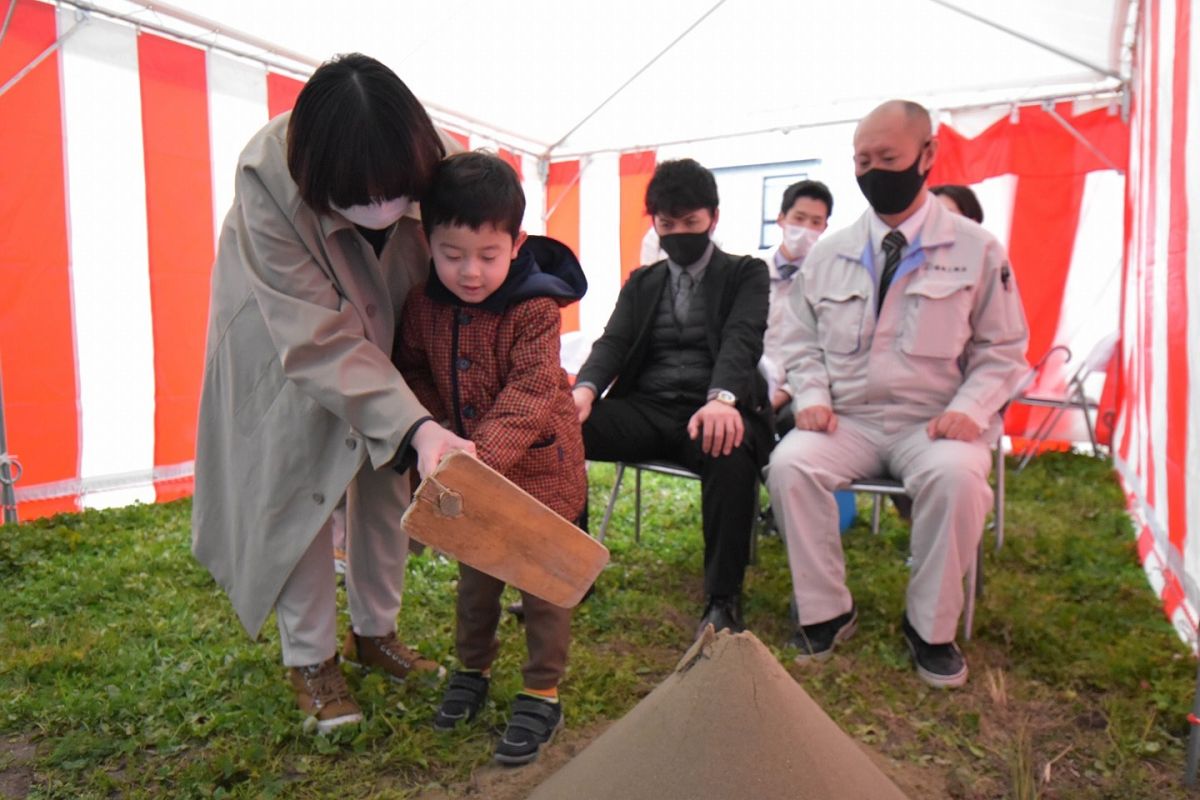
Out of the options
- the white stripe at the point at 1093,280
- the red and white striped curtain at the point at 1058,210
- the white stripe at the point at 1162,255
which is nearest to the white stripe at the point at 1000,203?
the red and white striped curtain at the point at 1058,210

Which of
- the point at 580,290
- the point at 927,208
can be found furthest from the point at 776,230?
the point at 580,290

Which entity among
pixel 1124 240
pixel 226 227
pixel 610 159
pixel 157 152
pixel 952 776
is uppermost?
pixel 610 159

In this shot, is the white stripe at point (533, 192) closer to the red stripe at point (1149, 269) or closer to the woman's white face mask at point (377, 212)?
the red stripe at point (1149, 269)

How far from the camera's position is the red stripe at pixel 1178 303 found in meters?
2.94

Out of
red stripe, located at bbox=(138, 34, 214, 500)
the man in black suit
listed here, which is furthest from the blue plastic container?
red stripe, located at bbox=(138, 34, 214, 500)

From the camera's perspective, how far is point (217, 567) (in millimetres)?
2016

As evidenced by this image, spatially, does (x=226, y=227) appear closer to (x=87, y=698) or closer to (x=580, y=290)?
(x=580, y=290)

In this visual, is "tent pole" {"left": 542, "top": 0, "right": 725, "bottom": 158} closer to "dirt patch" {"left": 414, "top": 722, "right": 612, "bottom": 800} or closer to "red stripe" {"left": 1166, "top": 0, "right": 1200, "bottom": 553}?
"red stripe" {"left": 1166, "top": 0, "right": 1200, "bottom": 553}

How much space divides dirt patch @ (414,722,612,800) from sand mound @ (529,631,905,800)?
0.52m

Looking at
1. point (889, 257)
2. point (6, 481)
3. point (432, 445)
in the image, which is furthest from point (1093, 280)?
point (6, 481)

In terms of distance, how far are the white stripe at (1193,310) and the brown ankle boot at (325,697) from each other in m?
2.60

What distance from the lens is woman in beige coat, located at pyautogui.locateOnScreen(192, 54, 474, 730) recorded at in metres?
1.62

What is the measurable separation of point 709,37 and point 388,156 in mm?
5250

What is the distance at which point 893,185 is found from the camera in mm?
2723
